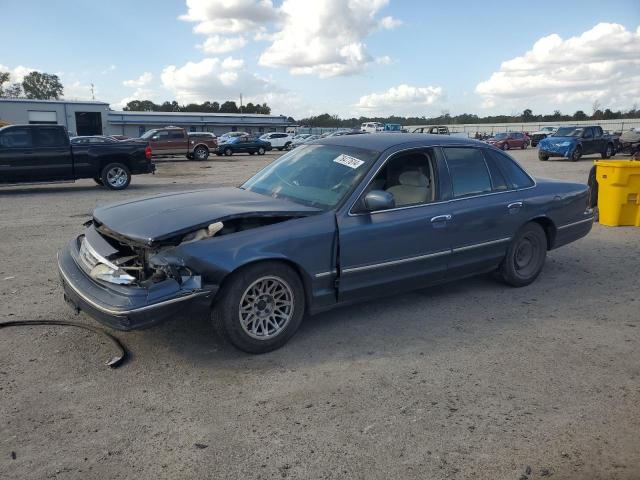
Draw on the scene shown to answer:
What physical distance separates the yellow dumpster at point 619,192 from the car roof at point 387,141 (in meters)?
4.90

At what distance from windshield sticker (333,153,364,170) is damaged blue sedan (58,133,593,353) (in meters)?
0.02

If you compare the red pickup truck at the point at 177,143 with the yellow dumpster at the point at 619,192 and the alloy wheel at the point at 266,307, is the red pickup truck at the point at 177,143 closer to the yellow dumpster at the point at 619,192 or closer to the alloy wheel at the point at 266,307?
the yellow dumpster at the point at 619,192

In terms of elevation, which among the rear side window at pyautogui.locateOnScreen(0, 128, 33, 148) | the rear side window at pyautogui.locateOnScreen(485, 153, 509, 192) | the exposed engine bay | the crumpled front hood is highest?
the rear side window at pyautogui.locateOnScreen(0, 128, 33, 148)

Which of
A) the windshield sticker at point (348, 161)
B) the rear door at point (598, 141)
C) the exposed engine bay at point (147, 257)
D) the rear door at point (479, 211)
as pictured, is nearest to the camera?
the exposed engine bay at point (147, 257)

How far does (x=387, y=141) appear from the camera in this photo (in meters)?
4.86

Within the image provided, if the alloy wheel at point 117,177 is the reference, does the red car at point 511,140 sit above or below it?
above

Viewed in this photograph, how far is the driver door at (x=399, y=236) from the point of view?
422 centimetres

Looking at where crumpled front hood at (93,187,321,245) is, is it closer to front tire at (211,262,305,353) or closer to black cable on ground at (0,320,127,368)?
front tire at (211,262,305,353)

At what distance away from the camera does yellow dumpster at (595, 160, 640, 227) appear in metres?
8.78

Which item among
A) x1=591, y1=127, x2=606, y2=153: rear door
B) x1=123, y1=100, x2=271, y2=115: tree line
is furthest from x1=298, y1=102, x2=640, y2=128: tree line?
x1=591, y1=127, x2=606, y2=153: rear door

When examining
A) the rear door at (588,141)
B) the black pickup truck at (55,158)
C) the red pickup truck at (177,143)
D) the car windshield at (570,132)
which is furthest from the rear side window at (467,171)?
the red pickup truck at (177,143)

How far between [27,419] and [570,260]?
6388mm

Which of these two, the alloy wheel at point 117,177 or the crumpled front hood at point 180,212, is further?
the alloy wheel at point 117,177

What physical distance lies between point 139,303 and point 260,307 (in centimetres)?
87
